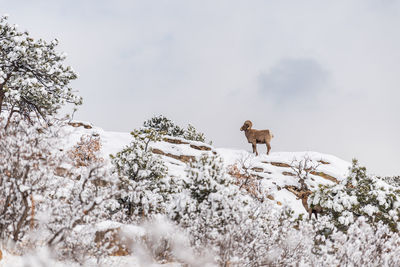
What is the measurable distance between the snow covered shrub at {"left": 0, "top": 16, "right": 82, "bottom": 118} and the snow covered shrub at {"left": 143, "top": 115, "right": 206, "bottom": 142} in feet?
117

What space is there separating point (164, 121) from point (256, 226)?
45.8m

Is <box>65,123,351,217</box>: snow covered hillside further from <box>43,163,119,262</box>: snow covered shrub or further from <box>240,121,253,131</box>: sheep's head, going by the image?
<box>43,163,119,262</box>: snow covered shrub

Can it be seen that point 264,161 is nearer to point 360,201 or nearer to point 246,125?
point 246,125

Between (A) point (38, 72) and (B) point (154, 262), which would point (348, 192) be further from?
(A) point (38, 72)

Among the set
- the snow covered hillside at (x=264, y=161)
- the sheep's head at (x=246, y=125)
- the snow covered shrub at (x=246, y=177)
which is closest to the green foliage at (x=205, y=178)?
the snow covered shrub at (x=246, y=177)

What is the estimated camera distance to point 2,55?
49.1 ft

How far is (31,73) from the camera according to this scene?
1502 cm

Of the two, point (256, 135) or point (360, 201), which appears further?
point (256, 135)

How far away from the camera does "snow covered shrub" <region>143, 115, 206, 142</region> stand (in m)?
52.3

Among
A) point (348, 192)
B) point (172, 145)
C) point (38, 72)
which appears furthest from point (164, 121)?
point (348, 192)

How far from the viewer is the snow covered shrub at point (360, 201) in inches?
439

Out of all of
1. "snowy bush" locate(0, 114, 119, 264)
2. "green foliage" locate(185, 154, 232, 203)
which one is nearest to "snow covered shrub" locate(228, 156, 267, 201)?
"green foliage" locate(185, 154, 232, 203)

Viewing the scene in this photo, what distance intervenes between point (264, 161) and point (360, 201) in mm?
25464

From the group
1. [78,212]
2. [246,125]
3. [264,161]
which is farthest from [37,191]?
[246,125]
